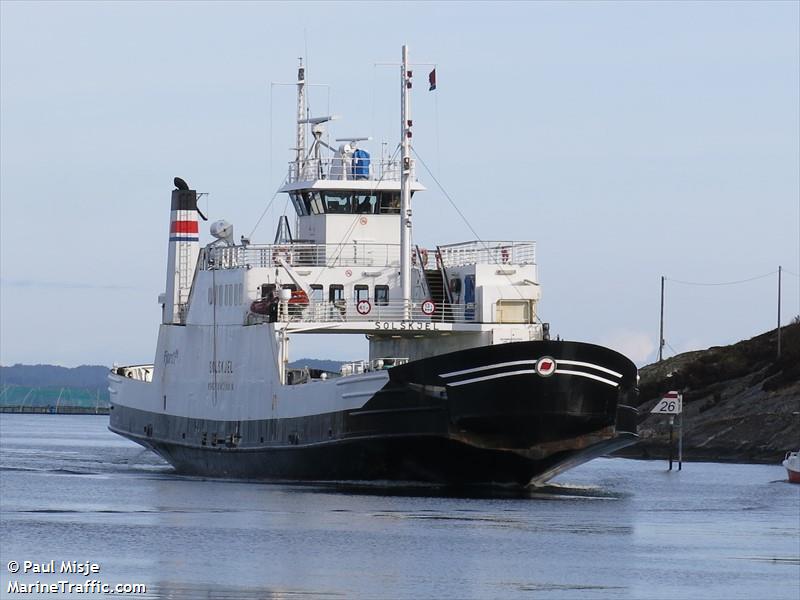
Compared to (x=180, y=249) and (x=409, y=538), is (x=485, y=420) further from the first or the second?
(x=180, y=249)

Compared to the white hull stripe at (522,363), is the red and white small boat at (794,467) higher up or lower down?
lower down

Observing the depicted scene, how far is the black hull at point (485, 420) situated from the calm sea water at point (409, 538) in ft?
2.46

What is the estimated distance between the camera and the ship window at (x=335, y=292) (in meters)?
49.1

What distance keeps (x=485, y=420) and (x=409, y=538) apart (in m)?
7.64

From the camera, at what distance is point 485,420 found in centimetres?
4100

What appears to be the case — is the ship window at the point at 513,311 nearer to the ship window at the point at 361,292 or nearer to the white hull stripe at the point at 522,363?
the ship window at the point at 361,292

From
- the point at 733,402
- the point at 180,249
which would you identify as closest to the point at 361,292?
the point at 180,249

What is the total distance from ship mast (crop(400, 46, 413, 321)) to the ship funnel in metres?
11.8

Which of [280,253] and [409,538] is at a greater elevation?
[280,253]

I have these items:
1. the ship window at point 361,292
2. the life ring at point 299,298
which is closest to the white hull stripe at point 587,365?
the ship window at point 361,292

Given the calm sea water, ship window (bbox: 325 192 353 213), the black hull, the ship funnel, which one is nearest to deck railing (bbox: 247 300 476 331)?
the black hull

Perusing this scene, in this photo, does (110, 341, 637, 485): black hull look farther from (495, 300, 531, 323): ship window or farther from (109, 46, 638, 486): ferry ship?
(495, 300, 531, 323): ship window

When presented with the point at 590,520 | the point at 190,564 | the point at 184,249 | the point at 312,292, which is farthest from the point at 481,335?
the point at 190,564

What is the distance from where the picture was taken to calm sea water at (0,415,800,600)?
28.0m
